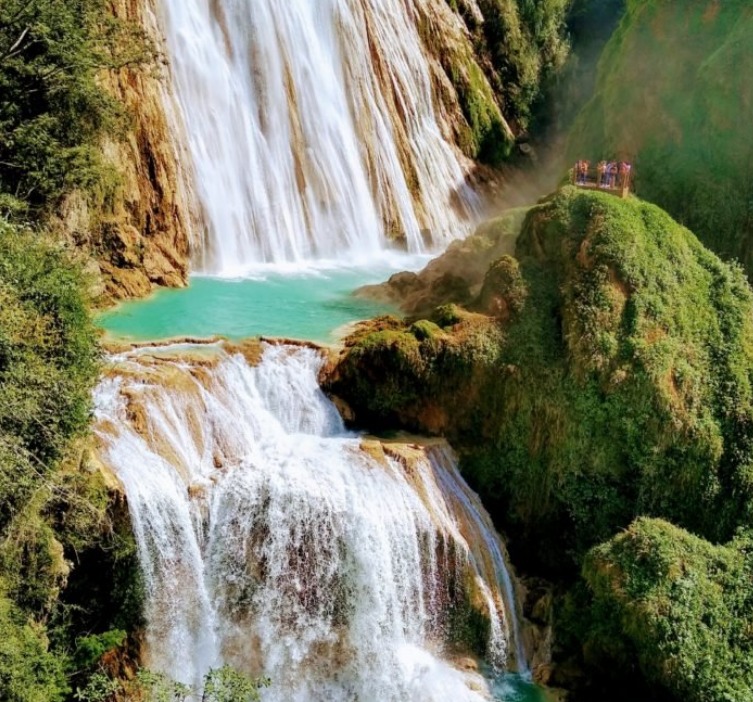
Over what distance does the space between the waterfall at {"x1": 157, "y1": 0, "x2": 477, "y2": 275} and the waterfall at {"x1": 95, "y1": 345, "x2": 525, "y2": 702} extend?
9962 millimetres

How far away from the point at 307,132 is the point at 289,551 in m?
17.7

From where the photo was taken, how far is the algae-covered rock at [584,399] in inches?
634

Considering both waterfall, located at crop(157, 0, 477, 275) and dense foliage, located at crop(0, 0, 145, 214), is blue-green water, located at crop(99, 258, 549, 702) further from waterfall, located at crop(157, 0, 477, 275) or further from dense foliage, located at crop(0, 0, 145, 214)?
dense foliage, located at crop(0, 0, 145, 214)

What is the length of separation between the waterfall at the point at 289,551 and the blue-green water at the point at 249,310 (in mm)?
2933

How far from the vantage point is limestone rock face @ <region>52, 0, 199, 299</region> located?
787 inches

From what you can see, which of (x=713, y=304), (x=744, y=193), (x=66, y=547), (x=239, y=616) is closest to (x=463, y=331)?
(x=713, y=304)

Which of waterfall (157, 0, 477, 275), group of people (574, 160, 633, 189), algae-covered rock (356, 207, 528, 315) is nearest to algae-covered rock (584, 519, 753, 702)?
algae-covered rock (356, 207, 528, 315)

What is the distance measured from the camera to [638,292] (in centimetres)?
1705

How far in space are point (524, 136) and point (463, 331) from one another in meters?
26.1

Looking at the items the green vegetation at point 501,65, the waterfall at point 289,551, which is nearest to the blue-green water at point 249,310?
the waterfall at point 289,551

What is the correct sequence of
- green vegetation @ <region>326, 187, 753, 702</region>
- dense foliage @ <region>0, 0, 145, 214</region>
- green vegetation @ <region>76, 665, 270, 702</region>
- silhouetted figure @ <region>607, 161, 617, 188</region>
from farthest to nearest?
silhouetted figure @ <region>607, 161, 617, 188</region>, dense foliage @ <region>0, 0, 145, 214</region>, green vegetation @ <region>326, 187, 753, 702</region>, green vegetation @ <region>76, 665, 270, 702</region>

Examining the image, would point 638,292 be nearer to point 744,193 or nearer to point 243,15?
point 744,193

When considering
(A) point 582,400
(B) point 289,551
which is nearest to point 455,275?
(A) point 582,400

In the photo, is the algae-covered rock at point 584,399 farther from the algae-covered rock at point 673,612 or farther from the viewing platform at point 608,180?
the viewing platform at point 608,180
